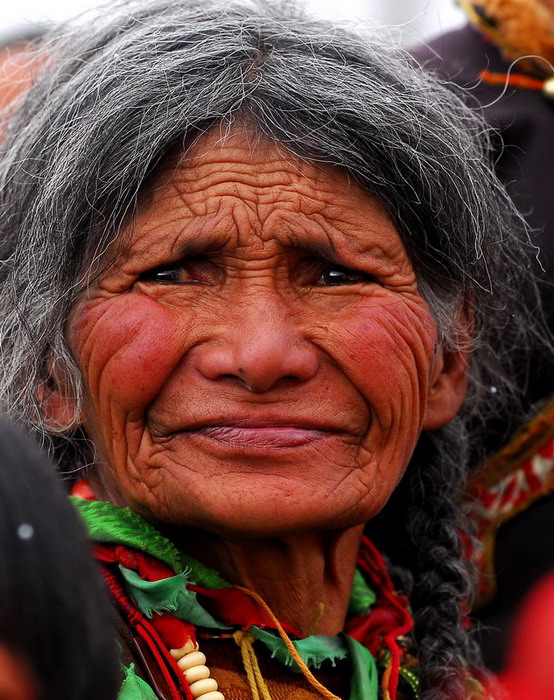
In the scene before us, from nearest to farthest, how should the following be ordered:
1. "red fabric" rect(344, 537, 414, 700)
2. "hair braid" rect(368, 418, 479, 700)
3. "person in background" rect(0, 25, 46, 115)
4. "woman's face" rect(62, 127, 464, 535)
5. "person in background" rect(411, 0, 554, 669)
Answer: "woman's face" rect(62, 127, 464, 535) < "red fabric" rect(344, 537, 414, 700) < "hair braid" rect(368, 418, 479, 700) < "person in background" rect(0, 25, 46, 115) < "person in background" rect(411, 0, 554, 669)

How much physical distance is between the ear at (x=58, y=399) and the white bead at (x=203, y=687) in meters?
0.63

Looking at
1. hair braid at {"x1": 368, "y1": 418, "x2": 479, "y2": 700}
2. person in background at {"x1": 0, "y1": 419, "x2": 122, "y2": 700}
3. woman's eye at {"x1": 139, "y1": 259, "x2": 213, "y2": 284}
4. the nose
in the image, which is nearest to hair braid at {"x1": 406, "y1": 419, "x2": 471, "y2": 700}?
hair braid at {"x1": 368, "y1": 418, "x2": 479, "y2": 700}

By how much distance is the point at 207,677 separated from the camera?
2.12 metres

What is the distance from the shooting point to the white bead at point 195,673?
2.10 m

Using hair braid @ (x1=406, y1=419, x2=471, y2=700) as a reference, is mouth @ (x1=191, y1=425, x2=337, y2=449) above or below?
above

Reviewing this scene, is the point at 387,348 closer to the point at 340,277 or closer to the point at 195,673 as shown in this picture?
the point at 340,277

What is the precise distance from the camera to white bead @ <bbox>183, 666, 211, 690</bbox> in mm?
2104

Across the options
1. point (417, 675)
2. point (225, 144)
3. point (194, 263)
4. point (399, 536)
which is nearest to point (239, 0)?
point (225, 144)

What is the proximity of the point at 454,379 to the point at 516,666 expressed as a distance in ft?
2.77

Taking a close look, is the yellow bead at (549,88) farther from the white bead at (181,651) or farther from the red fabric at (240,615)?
the white bead at (181,651)

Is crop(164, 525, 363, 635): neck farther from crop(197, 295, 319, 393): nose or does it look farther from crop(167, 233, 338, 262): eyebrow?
crop(167, 233, 338, 262): eyebrow

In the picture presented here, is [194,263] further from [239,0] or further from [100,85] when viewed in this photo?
[239,0]

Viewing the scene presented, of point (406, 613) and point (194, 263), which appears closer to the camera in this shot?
point (194, 263)

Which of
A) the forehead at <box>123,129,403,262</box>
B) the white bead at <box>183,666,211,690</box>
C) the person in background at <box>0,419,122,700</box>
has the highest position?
the forehead at <box>123,129,403,262</box>
